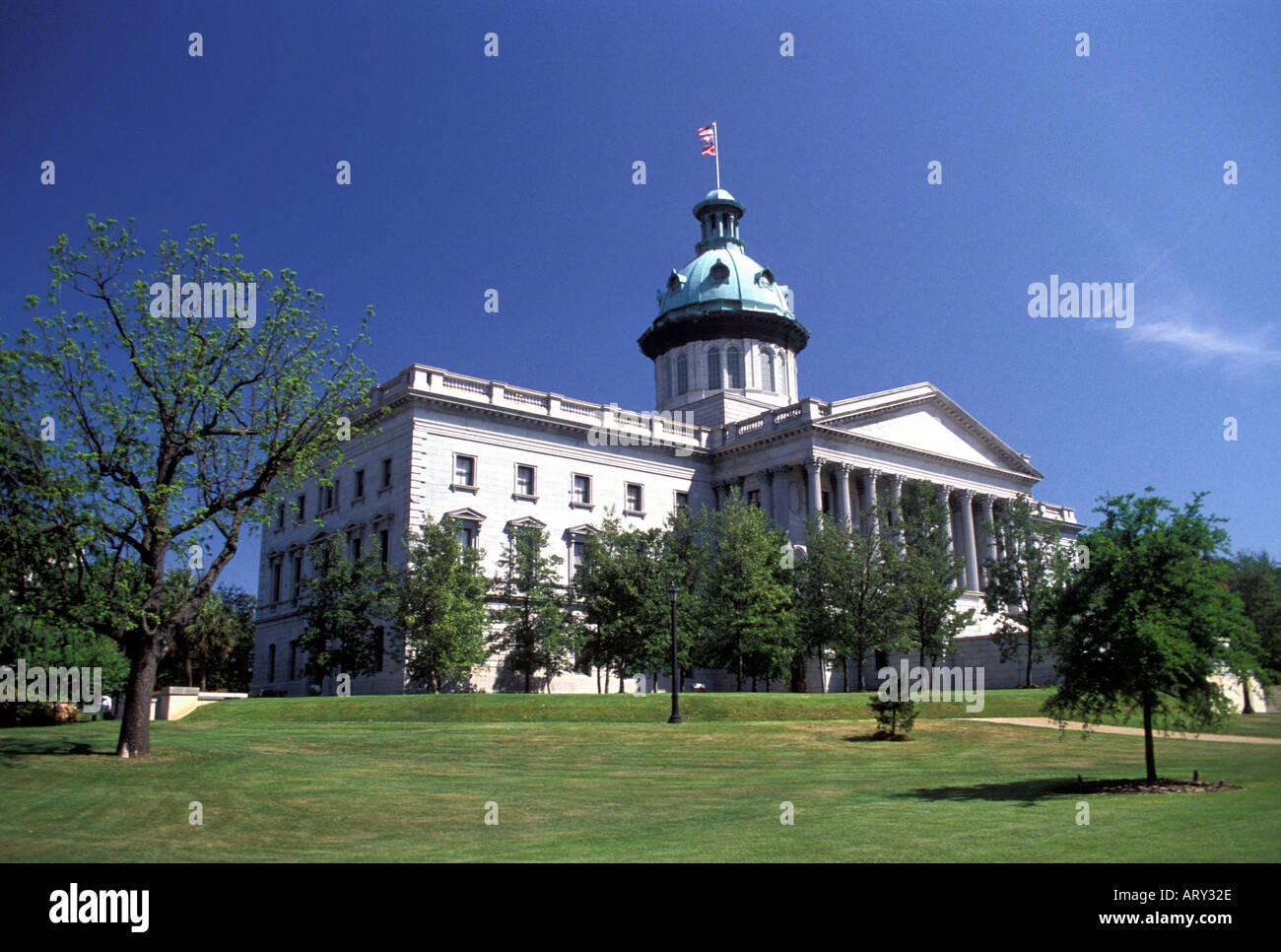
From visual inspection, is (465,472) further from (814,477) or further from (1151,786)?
(1151,786)

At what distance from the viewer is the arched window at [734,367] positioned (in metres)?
73.1

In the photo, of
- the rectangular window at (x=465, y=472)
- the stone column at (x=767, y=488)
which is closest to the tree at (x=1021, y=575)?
the stone column at (x=767, y=488)

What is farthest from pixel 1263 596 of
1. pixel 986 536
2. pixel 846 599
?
pixel 846 599

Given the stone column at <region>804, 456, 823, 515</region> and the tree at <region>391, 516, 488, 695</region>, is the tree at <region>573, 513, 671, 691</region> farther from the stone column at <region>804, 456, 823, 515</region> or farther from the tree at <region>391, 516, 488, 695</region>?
the stone column at <region>804, 456, 823, 515</region>

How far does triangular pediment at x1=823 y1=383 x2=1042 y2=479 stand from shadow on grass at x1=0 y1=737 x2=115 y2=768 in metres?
42.9

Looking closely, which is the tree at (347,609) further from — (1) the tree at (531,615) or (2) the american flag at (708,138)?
(2) the american flag at (708,138)

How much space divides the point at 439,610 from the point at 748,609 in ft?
44.1

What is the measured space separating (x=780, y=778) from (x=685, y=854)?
9.76 meters

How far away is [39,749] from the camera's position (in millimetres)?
25172

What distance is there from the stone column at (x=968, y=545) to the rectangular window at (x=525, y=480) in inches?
1128

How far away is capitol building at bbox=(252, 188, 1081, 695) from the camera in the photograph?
52.5m

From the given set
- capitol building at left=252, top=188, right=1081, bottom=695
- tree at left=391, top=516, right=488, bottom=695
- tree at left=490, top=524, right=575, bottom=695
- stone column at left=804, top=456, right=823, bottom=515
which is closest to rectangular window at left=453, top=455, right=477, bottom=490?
capitol building at left=252, top=188, right=1081, bottom=695
